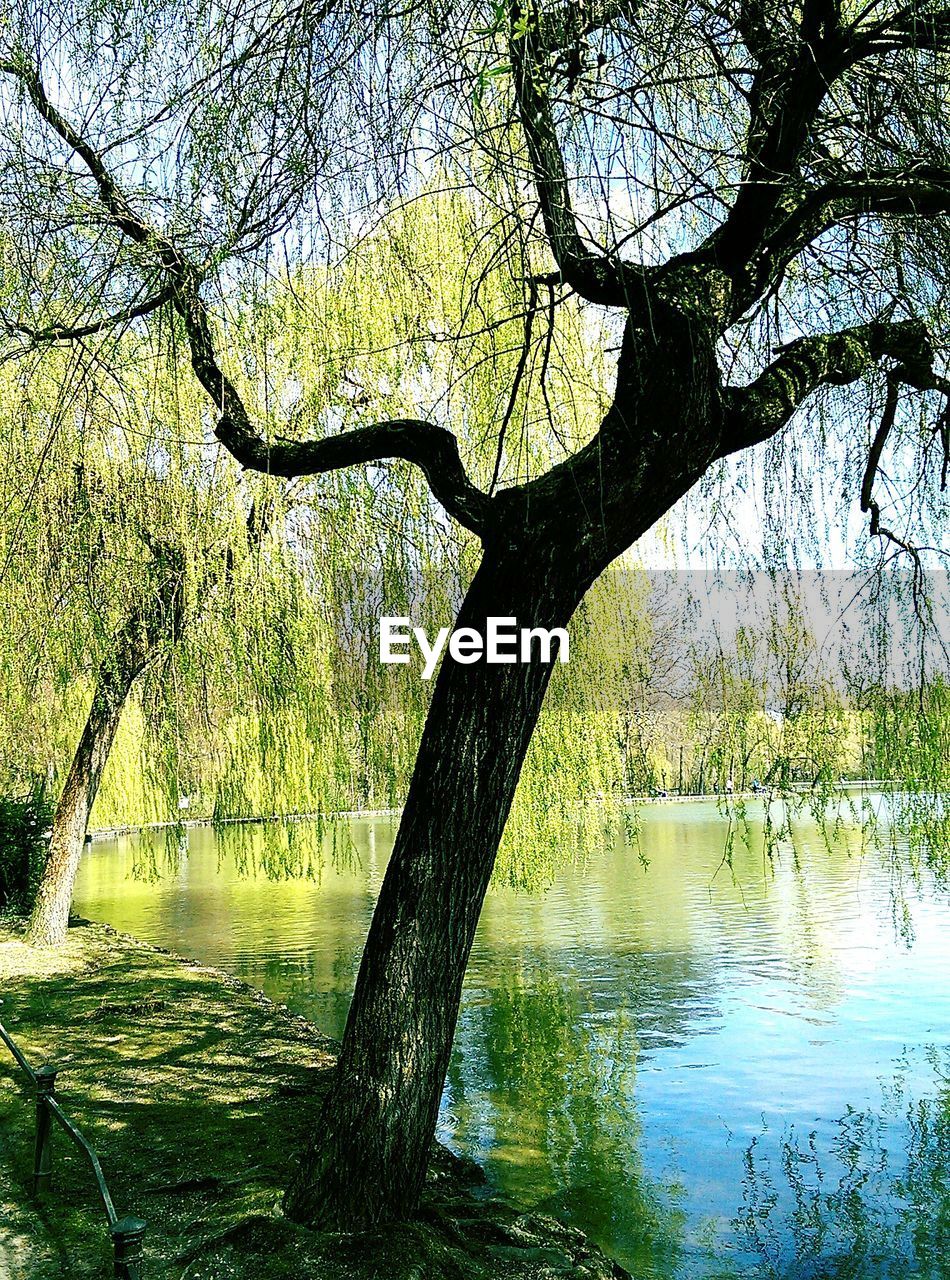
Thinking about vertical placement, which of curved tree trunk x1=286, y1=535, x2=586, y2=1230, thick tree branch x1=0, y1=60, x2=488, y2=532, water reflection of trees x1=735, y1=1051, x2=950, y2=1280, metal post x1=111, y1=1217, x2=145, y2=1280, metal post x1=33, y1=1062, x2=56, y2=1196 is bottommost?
water reflection of trees x1=735, y1=1051, x2=950, y2=1280

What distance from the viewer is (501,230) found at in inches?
133

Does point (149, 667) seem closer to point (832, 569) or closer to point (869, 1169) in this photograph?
point (832, 569)

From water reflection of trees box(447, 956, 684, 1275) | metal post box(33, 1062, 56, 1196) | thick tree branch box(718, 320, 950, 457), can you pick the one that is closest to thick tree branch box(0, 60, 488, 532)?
thick tree branch box(718, 320, 950, 457)

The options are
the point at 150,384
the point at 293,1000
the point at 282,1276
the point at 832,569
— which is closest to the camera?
the point at 282,1276

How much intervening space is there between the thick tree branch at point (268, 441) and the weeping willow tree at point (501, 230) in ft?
0.04

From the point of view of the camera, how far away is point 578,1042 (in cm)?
732

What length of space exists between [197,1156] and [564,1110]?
228 centimetres

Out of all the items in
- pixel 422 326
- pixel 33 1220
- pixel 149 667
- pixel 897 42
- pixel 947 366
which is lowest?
pixel 33 1220

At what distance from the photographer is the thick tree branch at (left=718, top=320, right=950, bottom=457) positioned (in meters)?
3.60

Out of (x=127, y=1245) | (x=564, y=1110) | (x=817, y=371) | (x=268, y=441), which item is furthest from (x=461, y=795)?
(x=564, y=1110)

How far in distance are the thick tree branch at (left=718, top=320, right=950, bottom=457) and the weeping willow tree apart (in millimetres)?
11

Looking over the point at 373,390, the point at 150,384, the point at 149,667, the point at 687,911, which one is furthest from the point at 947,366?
the point at 687,911

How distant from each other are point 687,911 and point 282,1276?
10284 millimetres

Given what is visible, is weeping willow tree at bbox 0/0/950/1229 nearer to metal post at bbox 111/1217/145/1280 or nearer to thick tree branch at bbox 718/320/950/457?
thick tree branch at bbox 718/320/950/457
